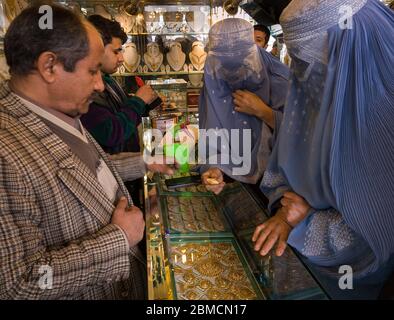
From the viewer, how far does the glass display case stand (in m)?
1.01

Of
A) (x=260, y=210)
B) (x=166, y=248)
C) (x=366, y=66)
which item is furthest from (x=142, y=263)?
(x=366, y=66)

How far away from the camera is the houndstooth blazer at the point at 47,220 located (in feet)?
2.75

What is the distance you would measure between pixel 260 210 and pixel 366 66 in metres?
0.65

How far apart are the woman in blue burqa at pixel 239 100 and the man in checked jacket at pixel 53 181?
0.71 metres

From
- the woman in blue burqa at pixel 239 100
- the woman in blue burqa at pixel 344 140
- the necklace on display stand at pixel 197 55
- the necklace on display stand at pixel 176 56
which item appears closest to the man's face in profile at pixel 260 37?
the necklace on display stand at pixel 197 55

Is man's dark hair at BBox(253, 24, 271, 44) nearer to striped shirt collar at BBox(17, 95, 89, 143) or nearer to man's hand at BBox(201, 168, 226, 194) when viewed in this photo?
man's hand at BBox(201, 168, 226, 194)

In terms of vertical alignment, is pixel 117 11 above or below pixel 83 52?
above

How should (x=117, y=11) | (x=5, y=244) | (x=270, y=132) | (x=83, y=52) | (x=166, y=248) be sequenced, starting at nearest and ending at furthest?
(x=5, y=244)
(x=83, y=52)
(x=166, y=248)
(x=270, y=132)
(x=117, y=11)

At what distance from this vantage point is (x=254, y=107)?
1641mm

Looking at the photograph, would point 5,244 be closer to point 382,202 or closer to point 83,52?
point 83,52

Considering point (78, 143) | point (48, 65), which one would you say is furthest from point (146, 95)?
point (48, 65)

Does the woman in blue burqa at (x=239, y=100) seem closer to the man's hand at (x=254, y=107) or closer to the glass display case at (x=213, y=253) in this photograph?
the man's hand at (x=254, y=107)

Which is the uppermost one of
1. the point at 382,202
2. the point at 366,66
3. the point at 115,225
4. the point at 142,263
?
the point at 366,66

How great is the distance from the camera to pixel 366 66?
87 cm
